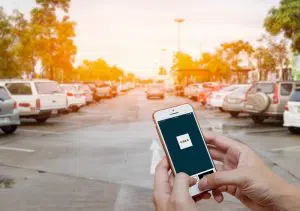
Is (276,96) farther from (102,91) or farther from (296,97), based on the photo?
(102,91)

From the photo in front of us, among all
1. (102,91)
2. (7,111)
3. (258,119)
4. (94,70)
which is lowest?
(258,119)

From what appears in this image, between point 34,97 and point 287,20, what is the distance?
559 inches

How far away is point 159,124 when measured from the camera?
2.19m

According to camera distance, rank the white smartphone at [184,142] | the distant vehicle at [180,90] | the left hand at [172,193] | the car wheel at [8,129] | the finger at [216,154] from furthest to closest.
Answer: the distant vehicle at [180,90] < the car wheel at [8,129] < the finger at [216,154] < the white smartphone at [184,142] < the left hand at [172,193]

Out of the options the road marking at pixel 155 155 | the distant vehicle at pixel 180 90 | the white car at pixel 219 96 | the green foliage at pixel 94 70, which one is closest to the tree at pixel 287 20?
the white car at pixel 219 96

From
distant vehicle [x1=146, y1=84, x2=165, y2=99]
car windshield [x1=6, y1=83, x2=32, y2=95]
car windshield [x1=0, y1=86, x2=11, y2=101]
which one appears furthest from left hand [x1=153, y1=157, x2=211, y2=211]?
distant vehicle [x1=146, y1=84, x2=165, y2=99]

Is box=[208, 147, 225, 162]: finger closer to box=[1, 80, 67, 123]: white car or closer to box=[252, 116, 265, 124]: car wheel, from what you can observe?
box=[1, 80, 67, 123]: white car

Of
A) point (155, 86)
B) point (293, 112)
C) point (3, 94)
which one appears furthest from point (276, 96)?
point (155, 86)

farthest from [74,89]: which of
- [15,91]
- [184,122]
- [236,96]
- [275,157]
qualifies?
→ [184,122]

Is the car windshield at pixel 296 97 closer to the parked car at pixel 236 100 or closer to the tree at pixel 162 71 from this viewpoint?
the parked car at pixel 236 100

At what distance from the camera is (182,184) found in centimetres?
Answer: 170

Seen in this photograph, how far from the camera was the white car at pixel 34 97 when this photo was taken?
1822cm

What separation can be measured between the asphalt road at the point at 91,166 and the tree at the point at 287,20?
34.9 ft

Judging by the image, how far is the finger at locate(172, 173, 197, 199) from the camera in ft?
5.39
